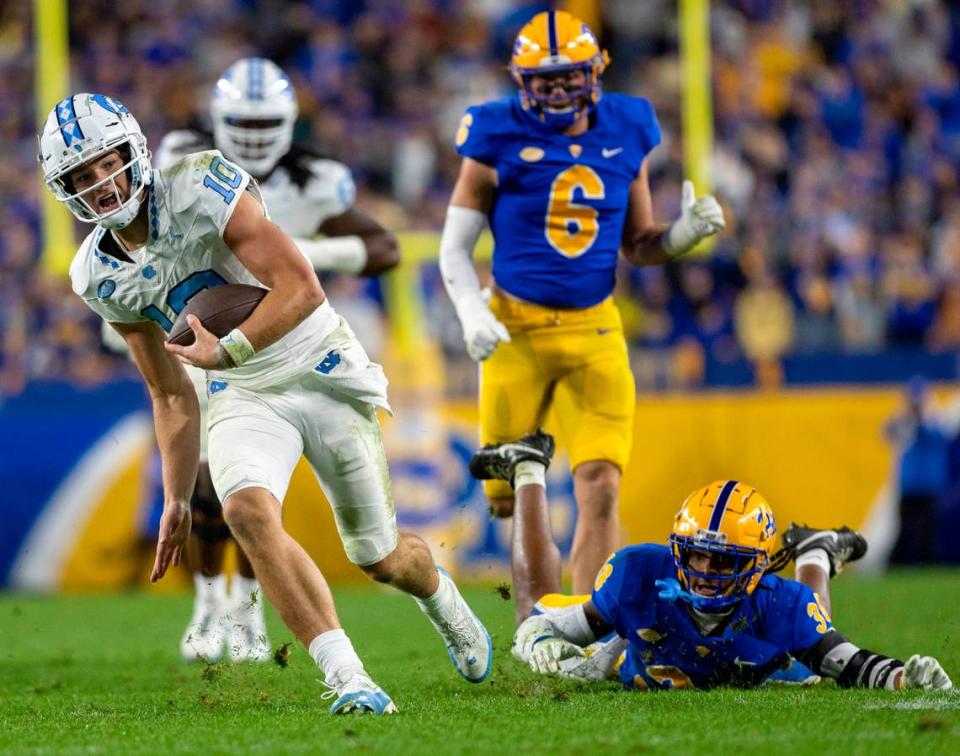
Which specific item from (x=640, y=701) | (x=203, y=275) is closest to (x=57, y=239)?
(x=203, y=275)

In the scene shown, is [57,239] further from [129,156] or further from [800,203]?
[129,156]

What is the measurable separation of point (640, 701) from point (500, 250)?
6.43 feet

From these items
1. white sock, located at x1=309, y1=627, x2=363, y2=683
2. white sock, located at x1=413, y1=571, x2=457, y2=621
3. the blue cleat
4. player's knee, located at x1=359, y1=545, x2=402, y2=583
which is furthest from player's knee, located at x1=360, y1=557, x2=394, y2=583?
the blue cleat

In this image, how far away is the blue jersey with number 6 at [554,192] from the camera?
5625mm

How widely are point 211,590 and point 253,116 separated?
1858mm

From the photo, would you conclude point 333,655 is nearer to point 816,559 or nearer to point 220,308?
point 220,308

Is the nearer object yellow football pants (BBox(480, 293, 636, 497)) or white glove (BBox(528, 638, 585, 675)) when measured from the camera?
white glove (BBox(528, 638, 585, 675))

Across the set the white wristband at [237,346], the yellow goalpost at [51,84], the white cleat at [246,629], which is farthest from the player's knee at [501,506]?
the yellow goalpost at [51,84]

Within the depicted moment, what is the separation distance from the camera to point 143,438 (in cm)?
Answer: 967

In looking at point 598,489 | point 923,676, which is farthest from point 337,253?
point 923,676

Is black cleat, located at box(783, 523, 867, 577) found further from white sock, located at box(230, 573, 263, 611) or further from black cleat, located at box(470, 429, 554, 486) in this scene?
white sock, located at box(230, 573, 263, 611)

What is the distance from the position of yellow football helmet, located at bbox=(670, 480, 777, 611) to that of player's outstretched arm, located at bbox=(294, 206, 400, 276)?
2.44 meters

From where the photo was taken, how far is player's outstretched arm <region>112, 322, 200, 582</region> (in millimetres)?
4508

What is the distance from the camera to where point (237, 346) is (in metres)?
4.12
